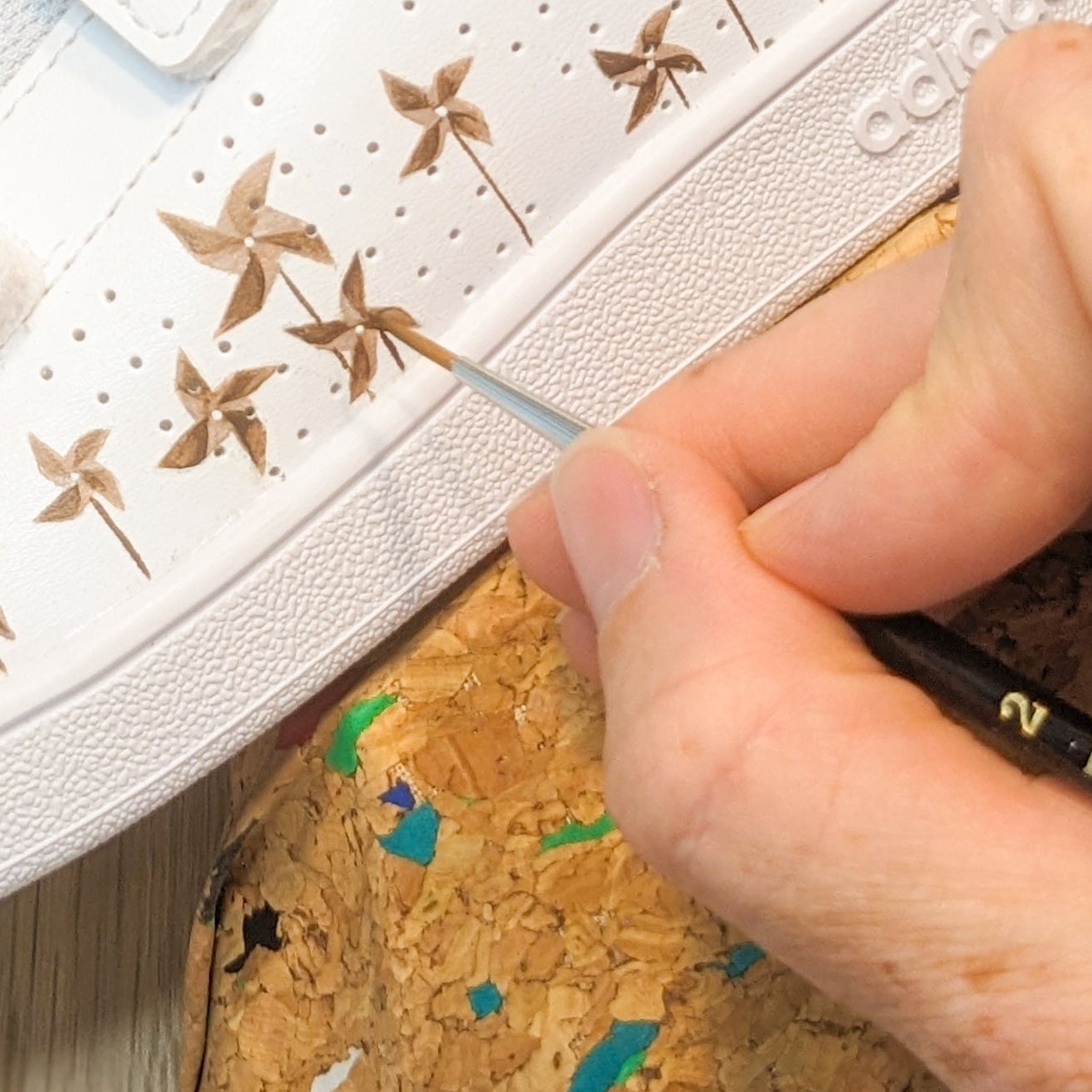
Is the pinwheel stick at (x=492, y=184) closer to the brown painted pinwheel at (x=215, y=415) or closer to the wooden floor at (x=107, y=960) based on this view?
the brown painted pinwheel at (x=215, y=415)

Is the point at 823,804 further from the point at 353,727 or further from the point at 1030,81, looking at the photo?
the point at 353,727

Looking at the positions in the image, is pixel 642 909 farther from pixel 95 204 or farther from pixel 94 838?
pixel 95 204

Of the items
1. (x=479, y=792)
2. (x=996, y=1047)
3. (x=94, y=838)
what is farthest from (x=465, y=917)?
(x=996, y=1047)

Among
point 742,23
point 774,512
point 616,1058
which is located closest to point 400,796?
point 616,1058

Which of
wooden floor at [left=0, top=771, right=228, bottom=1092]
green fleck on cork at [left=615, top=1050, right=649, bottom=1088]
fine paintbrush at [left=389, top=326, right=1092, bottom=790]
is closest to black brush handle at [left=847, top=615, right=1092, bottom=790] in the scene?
fine paintbrush at [left=389, top=326, right=1092, bottom=790]

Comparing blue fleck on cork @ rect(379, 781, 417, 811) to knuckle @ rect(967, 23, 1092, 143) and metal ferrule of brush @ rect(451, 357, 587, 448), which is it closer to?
metal ferrule of brush @ rect(451, 357, 587, 448)

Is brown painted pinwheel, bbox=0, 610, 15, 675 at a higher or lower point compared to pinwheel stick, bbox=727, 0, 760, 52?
lower
